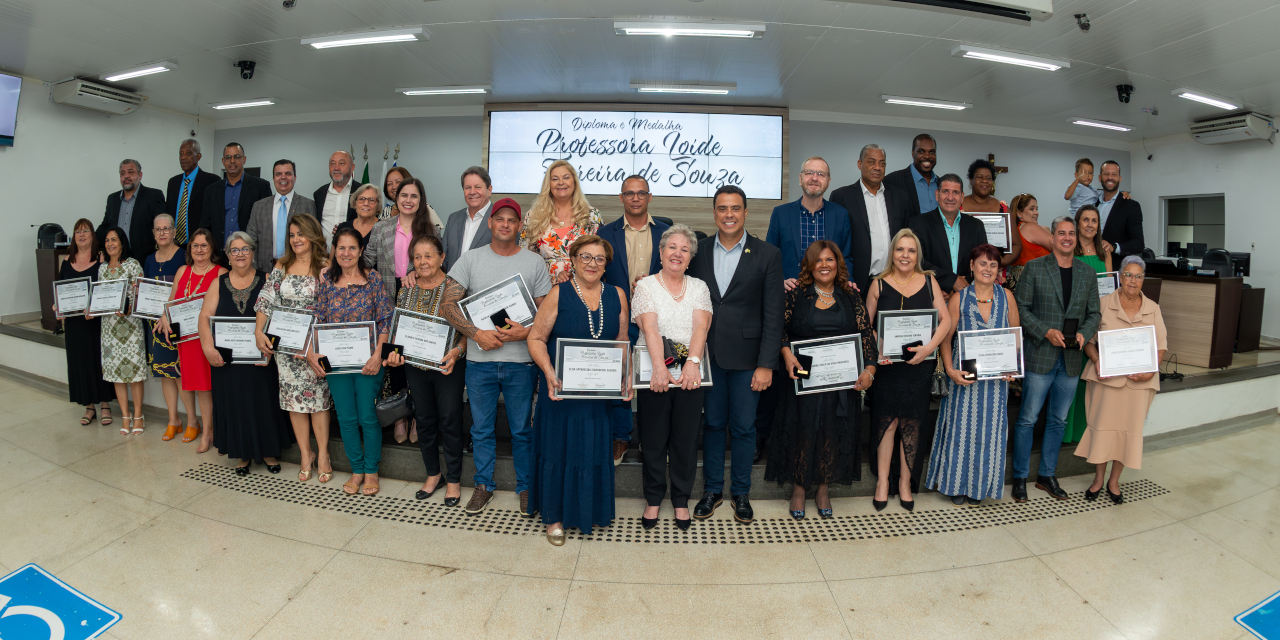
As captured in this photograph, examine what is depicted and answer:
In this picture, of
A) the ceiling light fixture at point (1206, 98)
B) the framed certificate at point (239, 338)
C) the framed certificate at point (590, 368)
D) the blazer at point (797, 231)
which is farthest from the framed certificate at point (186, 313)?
the ceiling light fixture at point (1206, 98)

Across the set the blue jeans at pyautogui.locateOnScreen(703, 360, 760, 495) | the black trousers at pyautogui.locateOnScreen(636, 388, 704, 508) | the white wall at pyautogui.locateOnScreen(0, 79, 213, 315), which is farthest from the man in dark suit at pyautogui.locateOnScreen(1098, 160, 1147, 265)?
the white wall at pyautogui.locateOnScreen(0, 79, 213, 315)

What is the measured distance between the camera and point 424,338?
112 inches

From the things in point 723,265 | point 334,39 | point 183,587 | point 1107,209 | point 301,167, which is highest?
point 334,39

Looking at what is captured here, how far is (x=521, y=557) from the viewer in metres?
2.61

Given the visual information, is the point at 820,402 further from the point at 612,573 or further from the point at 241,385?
the point at 241,385

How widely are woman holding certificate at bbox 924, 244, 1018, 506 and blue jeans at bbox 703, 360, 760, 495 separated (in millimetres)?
1142

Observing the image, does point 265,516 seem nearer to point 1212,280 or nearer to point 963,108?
point 1212,280

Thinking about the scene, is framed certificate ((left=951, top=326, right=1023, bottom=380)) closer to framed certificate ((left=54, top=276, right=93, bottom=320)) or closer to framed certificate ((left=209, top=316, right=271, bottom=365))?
framed certificate ((left=209, top=316, right=271, bottom=365))

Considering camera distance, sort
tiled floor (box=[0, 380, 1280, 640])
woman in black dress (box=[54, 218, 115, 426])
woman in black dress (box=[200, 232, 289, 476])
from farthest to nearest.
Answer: woman in black dress (box=[54, 218, 115, 426]) < woman in black dress (box=[200, 232, 289, 476]) < tiled floor (box=[0, 380, 1280, 640])

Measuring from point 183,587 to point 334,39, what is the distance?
4833mm

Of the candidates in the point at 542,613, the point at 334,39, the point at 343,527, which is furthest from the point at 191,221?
the point at 542,613

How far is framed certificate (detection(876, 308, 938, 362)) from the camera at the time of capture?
2.91 meters

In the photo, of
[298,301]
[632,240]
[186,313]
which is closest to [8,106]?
[186,313]

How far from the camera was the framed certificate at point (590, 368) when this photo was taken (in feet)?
8.19
